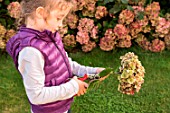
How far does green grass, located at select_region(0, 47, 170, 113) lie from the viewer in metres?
3.60

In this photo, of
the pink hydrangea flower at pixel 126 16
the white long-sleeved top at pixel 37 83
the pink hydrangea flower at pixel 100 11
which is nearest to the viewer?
the white long-sleeved top at pixel 37 83

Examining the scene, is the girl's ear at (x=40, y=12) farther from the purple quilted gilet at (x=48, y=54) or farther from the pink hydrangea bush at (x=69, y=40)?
the pink hydrangea bush at (x=69, y=40)

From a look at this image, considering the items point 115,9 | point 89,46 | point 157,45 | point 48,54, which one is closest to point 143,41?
point 157,45

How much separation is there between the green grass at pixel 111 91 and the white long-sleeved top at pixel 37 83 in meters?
1.45

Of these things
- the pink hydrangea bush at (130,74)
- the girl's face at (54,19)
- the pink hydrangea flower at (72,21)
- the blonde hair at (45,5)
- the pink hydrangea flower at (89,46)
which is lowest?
the pink hydrangea flower at (89,46)

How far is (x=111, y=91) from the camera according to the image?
379 cm

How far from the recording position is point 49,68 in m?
2.11

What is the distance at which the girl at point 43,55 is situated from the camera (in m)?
1.99

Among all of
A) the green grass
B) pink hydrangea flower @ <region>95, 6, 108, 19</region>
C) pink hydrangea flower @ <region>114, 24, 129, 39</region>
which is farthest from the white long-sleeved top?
pink hydrangea flower @ <region>95, 6, 108, 19</region>

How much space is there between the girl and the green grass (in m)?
1.44

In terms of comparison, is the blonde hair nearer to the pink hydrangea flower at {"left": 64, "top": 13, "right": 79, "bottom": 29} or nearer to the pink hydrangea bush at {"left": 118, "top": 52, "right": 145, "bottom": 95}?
the pink hydrangea bush at {"left": 118, "top": 52, "right": 145, "bottom": 95}

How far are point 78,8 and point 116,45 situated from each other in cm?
57

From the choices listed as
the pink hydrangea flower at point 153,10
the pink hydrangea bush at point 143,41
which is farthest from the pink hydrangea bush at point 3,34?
the pink hydrangea flower at point 153,10

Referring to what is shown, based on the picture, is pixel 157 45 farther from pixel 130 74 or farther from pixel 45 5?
pixel 45 5
